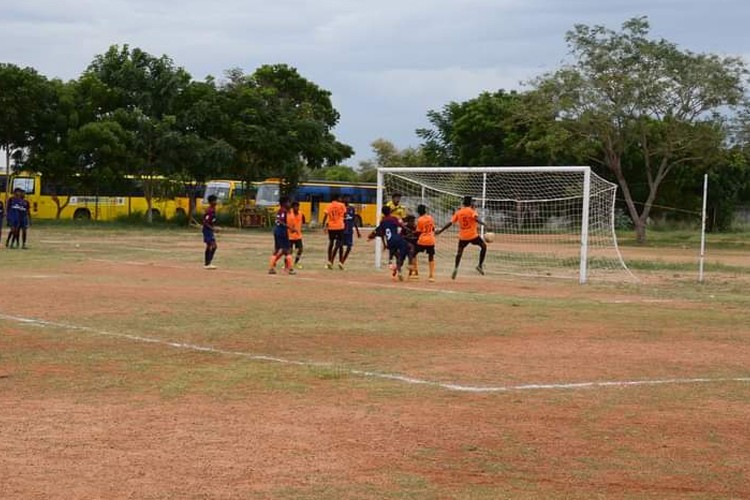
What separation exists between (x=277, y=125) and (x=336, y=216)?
31287 millimetres

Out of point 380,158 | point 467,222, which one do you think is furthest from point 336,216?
point 380,158

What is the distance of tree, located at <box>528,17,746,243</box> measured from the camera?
162 feet

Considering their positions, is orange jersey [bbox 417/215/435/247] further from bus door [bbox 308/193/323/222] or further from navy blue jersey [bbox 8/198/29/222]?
bus door [bbox 308/193/323/222]

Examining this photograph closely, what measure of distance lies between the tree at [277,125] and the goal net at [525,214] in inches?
556

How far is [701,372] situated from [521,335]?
132 inches

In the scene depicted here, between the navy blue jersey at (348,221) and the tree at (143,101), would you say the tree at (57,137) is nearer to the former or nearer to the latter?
the tree at (143,101)

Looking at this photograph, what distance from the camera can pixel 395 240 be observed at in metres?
25.4

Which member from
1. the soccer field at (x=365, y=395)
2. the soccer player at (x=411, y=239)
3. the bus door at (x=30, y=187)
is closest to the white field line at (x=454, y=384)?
the soccer field at (x=365, y=395)

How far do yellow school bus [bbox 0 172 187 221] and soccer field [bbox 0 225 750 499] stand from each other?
41.1 metres

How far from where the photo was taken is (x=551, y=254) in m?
38.1

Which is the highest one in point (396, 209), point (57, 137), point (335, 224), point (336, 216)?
point (57, 137)

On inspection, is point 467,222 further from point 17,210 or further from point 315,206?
point 315,206

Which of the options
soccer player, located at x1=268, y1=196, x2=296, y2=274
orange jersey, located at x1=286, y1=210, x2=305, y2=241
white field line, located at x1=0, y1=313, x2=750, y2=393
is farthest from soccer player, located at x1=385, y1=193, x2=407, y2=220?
white field line, located at x1=0, y1=313, x2=750, y2=393

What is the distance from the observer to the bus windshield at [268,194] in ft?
216
